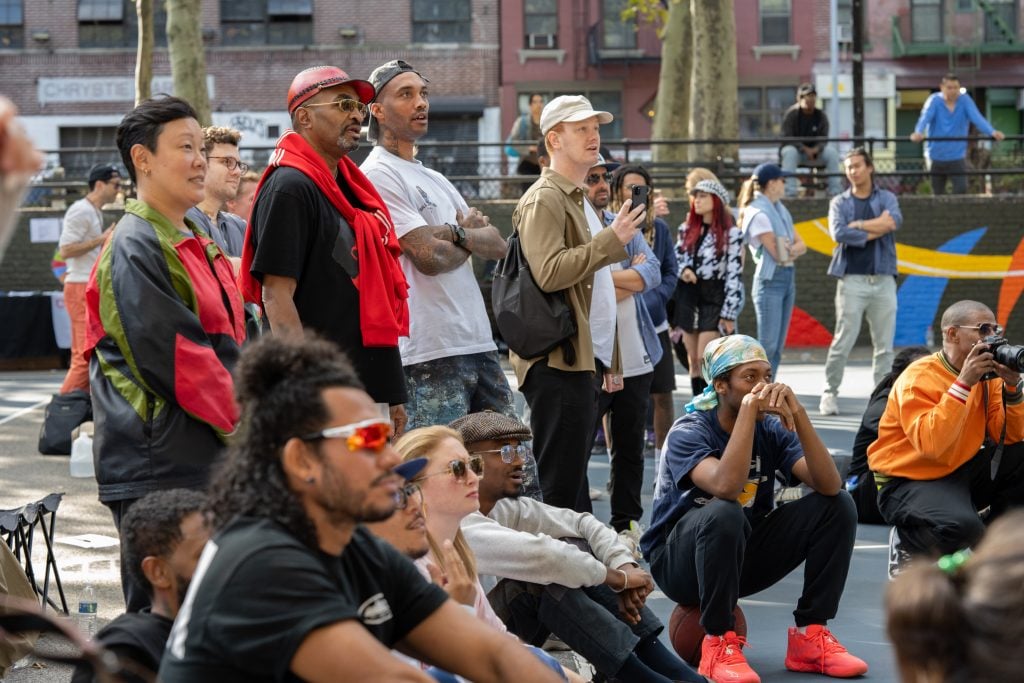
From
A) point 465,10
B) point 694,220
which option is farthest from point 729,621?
point 465,10

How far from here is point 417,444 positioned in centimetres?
438

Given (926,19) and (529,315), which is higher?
(926,19)

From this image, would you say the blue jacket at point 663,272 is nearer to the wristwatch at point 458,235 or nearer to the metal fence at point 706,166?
the wristwatch at point 458,235

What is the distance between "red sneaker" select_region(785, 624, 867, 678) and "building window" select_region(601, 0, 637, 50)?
3232 cm

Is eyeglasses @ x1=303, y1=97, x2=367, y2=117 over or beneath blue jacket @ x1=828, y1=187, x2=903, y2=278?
over

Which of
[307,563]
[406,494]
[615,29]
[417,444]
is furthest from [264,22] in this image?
[307,563]

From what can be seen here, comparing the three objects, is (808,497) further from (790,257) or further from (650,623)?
(790,257)

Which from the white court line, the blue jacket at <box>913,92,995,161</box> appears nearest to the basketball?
the white court line

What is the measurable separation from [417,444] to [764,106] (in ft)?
112

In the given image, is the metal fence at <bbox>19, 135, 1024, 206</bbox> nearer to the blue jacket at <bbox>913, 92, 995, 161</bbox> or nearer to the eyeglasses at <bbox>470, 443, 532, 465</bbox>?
the blue jacket at <bbox>913, 92, 995, 161</bbox>

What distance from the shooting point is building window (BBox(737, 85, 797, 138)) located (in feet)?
122

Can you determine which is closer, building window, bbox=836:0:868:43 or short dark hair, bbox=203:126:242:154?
short dark hair, bbox=203:126:242:154

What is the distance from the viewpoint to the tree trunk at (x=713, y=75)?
21.0 m

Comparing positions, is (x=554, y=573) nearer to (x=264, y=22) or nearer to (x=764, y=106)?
(x=264, y=22)
